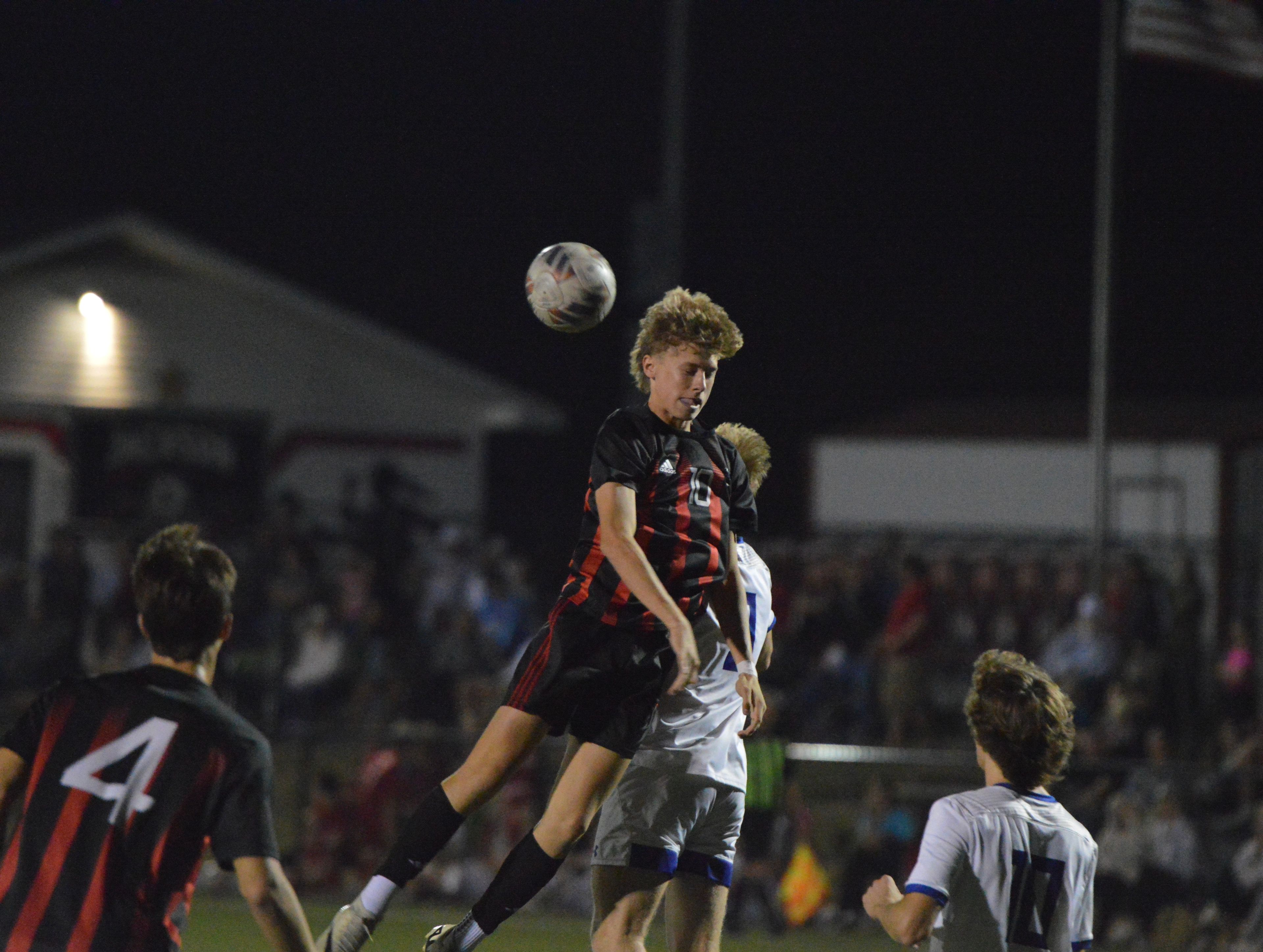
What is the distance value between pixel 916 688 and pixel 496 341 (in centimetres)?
2103

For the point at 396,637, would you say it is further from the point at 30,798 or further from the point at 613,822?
the point at 30,798

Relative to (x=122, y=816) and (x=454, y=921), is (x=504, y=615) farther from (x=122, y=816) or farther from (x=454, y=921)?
(x=122, y=816)

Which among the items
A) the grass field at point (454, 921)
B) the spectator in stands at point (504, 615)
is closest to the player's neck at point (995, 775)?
the grass field at point (454, 921)

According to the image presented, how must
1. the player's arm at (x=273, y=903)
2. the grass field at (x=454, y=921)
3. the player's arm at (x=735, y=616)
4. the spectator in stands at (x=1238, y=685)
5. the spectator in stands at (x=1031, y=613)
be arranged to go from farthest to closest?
the spectator in stands at (x=1031, y=613) → the spectator in stands at (x=1238, y=685) → the grass field at (x=454, y=921) → the player's arm at (x=735, y=616) → the player's arm at (x=273, y=903)

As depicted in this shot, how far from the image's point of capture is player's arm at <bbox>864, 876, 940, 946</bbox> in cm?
398

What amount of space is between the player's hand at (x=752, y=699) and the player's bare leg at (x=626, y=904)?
54 centimetres

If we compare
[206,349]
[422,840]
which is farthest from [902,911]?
[206,349]

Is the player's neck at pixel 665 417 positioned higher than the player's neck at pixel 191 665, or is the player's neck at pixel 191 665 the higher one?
the player's neck at pixel 665 417

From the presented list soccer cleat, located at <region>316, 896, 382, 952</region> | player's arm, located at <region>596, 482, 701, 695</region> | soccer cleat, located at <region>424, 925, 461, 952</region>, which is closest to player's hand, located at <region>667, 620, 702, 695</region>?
player's arm, located at <region>596, 482, 701, 695</region>

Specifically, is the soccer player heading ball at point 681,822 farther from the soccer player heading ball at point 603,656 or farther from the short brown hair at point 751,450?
the short brown hair at point 751,450

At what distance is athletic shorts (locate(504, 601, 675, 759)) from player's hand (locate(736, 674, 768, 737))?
0.30 m

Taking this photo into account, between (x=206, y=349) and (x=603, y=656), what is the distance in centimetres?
1689

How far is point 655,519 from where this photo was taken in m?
5.05

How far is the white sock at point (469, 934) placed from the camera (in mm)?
5031
